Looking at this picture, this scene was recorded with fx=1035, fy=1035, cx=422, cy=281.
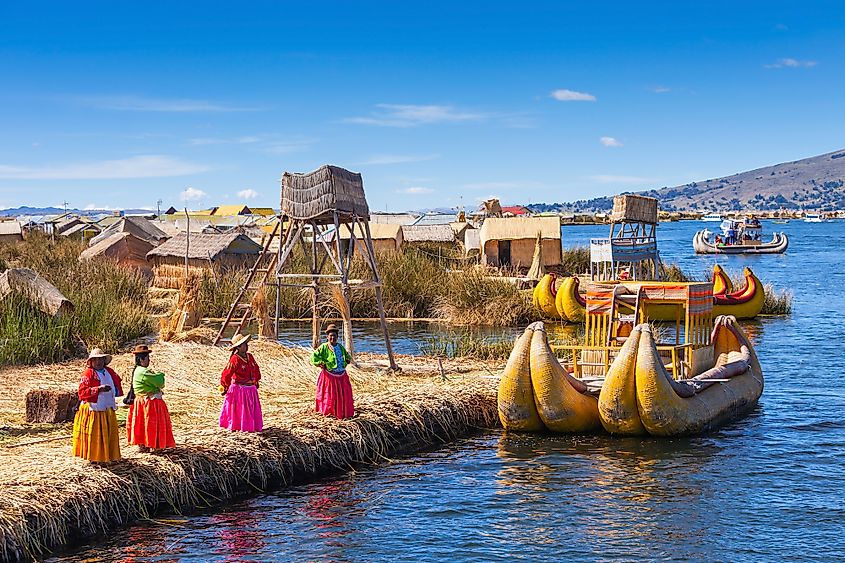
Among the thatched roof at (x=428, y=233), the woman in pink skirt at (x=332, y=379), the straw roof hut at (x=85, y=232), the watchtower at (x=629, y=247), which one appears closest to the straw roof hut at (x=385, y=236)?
the thatched roof at (x=428, y=233)

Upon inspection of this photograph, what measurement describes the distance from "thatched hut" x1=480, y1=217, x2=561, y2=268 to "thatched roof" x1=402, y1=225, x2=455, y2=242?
594 centimetres

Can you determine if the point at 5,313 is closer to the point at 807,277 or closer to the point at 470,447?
the point at 470,447

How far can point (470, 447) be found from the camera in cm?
1365

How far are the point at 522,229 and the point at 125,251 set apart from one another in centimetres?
1427

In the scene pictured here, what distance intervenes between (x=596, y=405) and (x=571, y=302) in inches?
514

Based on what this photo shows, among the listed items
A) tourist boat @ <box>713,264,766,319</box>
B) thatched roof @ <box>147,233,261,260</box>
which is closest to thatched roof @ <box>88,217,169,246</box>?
thatched roof @ <box>147,233,261,260</box>

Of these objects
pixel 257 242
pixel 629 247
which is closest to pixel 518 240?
pixel 629 247

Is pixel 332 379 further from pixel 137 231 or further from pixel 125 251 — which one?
pixel 137 231

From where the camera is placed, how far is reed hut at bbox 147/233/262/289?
32531 mm

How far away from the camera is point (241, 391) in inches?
447

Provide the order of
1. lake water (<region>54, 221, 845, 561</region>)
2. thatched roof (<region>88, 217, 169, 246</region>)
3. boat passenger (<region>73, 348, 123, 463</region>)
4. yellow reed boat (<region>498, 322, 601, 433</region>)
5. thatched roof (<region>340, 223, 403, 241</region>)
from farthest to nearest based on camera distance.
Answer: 1. thatched roof (<region>88, 217, 169, 246</region>)
2. thatched roof (<region>340, 223, 403, 241</region>)
3. yellow reed boat (<region>498, 322, 601, 433</region>)
4. lake water (<region>54, 221, 845, 561</region>)
5. boat passenger (<region>73, 348, 123, 463</region>)

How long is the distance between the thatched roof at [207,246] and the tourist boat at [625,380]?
62.4ft

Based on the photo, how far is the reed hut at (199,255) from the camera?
3253cm

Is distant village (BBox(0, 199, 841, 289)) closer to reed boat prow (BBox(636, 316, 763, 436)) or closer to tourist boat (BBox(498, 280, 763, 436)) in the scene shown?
reed boat prow (BBox(636, 316, 763, 436))
